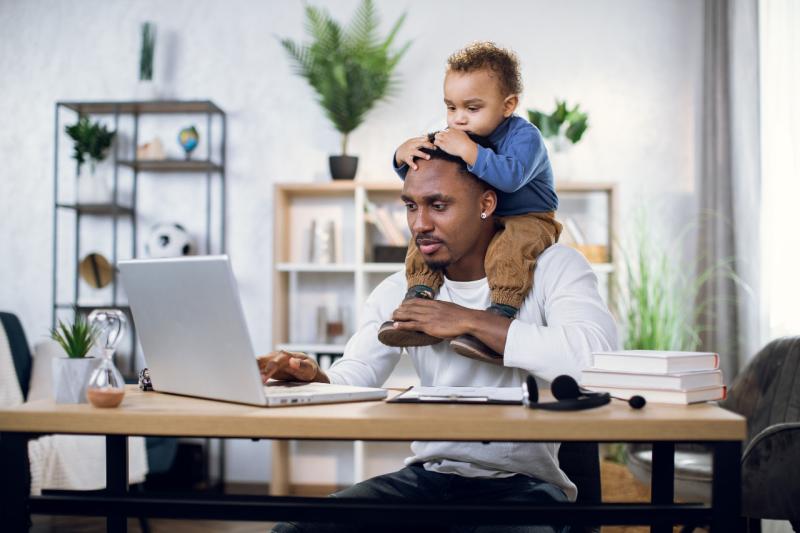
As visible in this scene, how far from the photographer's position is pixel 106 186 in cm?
460

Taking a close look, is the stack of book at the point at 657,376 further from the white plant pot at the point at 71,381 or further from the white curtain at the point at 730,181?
the white curtain at the point at 730,181

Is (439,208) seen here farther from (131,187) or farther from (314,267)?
(131,187)

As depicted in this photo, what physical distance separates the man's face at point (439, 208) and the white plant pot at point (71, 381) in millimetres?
698

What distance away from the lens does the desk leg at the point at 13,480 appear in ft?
3.79

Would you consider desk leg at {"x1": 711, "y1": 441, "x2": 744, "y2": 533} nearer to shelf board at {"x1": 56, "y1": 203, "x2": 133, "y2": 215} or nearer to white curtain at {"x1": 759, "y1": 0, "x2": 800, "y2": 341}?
white curtain at {"x1": 759, "y1": 0, "x2": 800, "y2": 341}

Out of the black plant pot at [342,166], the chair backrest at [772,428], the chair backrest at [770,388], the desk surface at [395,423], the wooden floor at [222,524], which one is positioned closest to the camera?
the desk surface at [395,423]

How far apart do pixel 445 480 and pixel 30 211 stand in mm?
4073

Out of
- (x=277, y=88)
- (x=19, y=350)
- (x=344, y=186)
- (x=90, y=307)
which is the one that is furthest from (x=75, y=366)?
(x=277, y=88)

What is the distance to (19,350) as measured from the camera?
3721 mm

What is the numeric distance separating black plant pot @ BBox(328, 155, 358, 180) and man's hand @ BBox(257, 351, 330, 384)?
9.53 ft

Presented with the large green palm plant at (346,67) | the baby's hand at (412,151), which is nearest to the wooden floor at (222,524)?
the large green palm plant at (346,67)

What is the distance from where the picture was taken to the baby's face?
197 cm

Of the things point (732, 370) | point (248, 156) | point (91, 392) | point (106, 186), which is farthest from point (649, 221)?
point (91, 392)

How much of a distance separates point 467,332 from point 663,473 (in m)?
0.41
